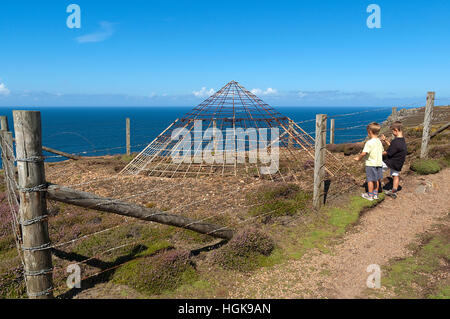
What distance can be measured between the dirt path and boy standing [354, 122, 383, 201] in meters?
0.43

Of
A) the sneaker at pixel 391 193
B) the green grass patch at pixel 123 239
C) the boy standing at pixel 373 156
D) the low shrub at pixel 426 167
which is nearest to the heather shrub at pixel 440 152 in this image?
the low shrub at pixel 426 167

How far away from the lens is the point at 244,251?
4863 mm

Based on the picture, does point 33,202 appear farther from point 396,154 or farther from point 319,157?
point 396,154

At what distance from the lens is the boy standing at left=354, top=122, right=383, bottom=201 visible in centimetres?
683

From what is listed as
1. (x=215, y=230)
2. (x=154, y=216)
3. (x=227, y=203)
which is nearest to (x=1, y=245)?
(x=154, y=216)

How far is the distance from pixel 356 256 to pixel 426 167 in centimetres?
550

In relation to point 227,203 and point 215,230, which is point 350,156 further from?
point 215,230

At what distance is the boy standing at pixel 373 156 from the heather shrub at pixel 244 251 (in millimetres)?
3184

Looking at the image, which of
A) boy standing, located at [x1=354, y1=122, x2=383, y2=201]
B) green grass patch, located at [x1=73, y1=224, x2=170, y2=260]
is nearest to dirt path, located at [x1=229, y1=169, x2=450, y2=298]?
boy standing, located at [x1=354, y1=122, x2=383, y2=201]

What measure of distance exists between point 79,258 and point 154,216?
1.83m

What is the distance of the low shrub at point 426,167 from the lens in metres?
8.77

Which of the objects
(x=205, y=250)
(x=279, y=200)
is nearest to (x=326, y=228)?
(x=279, y=200)

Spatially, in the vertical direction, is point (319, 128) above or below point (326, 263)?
above

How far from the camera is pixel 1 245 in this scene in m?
5.73
